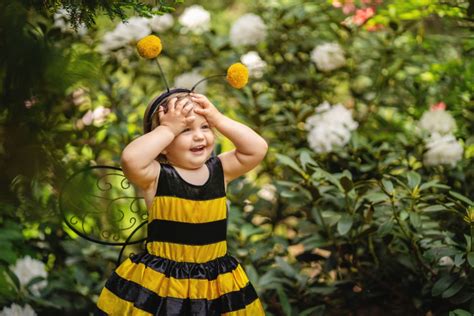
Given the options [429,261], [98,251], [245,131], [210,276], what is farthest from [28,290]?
[429,261]

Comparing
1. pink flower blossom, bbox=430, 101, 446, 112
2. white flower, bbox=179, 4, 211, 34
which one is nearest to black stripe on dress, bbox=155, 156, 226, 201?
pink flower blossom, bbox=430, 101, 446, 112

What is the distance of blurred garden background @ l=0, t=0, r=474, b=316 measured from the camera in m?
1.70

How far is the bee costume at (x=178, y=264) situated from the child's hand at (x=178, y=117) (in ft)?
0.25

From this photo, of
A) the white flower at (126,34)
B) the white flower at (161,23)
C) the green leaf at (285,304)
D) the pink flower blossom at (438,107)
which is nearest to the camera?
the green leaf at (285,304)

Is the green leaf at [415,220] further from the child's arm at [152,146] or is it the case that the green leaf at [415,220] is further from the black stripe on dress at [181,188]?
the child's arm at [152,146]

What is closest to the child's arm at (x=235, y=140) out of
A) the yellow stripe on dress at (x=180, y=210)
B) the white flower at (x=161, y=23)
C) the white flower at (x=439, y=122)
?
the yellow stripe on dress at (x=180, y=210)

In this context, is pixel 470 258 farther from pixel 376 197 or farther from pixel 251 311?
pixel 251 311

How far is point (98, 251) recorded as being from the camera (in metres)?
2.79

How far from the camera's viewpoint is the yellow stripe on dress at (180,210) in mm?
1733

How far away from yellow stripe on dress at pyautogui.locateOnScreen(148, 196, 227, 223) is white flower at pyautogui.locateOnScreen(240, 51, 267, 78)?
5.45 ft

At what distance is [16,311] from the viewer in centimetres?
228

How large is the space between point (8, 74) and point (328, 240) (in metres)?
1.45

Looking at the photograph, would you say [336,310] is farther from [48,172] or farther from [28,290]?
[48,172]

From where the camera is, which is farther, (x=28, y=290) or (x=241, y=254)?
(x=241, y=254)
